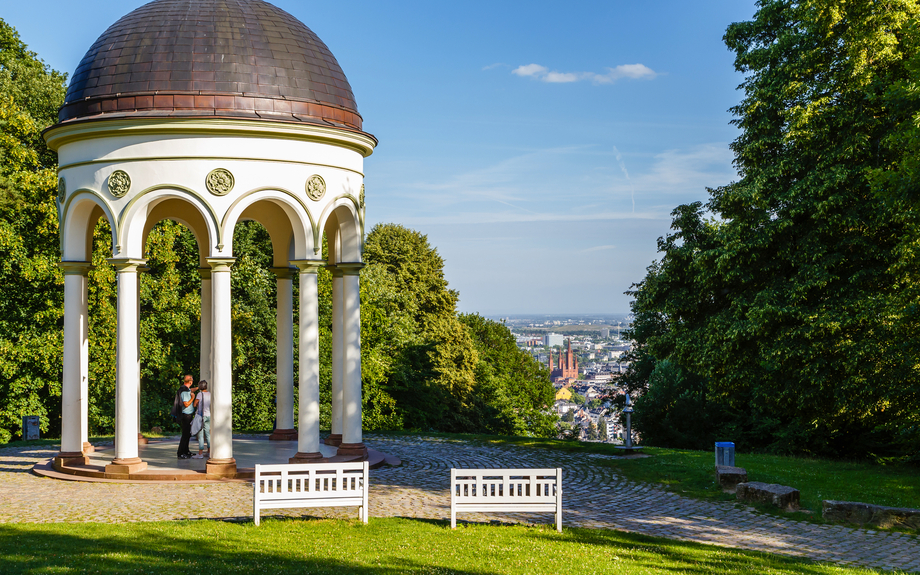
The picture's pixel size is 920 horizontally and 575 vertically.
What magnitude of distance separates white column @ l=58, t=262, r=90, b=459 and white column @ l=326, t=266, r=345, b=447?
17.3 ft

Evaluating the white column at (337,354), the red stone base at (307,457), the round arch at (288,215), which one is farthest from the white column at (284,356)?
the red stone base at (307,457)

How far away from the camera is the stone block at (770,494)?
13578 millimetres

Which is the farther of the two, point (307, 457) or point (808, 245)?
point (808, 245)

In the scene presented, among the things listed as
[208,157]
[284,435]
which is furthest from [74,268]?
[284,435]

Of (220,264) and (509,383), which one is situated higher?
(220,264)

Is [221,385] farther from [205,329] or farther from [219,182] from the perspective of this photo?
[205,329]

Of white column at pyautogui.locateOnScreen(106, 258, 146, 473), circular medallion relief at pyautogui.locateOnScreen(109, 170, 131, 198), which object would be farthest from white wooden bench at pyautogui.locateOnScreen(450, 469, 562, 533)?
circular medallion relief at pyautogui.locateOnScreen(109, 170, 131, 198)

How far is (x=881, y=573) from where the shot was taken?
9734 mm

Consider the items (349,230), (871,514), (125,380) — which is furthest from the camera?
(349,230)

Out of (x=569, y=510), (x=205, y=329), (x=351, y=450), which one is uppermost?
(x=205, y=329)

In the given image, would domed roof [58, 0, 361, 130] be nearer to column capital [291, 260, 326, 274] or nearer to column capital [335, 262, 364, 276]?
column capital [291, 260, 326, 274]

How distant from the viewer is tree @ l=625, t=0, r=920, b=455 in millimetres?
19062

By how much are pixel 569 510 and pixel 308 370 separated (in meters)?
6.29

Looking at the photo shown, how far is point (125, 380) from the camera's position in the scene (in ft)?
51.9
